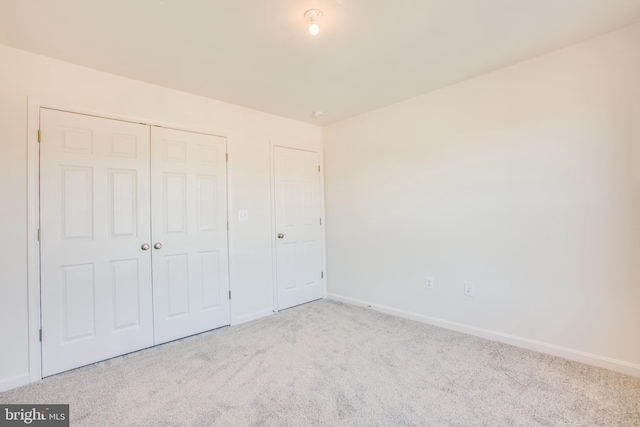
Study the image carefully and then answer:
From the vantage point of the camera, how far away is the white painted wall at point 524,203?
201cm

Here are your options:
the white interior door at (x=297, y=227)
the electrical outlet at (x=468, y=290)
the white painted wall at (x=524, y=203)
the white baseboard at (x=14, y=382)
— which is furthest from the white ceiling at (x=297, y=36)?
the white baseboard at (x=14, y=382)

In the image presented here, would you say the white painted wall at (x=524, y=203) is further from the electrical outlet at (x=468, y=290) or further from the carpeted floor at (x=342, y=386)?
the carpeted floor at (x=342, y=386)

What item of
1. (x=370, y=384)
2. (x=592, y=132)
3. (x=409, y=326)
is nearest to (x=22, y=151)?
(x=370, y=384)

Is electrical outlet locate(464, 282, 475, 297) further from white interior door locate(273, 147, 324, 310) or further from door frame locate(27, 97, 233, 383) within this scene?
door frame locate(27, 97, 233, 383)

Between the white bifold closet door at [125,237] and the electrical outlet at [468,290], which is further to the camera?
the electrical outlet at [468,290]

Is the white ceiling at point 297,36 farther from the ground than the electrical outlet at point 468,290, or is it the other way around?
the white ceiling at point 297,36

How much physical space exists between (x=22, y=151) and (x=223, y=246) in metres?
1.65

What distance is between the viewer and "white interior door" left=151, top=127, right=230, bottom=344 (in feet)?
8.60

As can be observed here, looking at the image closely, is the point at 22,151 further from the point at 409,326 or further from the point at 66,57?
the point at 409,326

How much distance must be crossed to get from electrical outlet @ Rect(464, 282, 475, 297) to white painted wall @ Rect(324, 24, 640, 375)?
43mm

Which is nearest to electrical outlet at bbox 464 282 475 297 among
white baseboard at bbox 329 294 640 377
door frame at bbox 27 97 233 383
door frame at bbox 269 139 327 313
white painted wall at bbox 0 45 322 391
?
white baseboard at bbox 329 294 640 377

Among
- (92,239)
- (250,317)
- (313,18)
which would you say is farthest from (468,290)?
(92,239)

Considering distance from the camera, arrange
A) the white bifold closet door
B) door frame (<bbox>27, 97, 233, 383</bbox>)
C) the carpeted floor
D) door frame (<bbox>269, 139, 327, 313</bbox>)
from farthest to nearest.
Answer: door frame (<bbox>269, 139, 327, 313</bbox>), the white bifold closet door, door frame (<bbox>27, 97, 233, 383</bbox>), the carpeted floor

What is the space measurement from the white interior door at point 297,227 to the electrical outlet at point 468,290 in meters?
1.81
